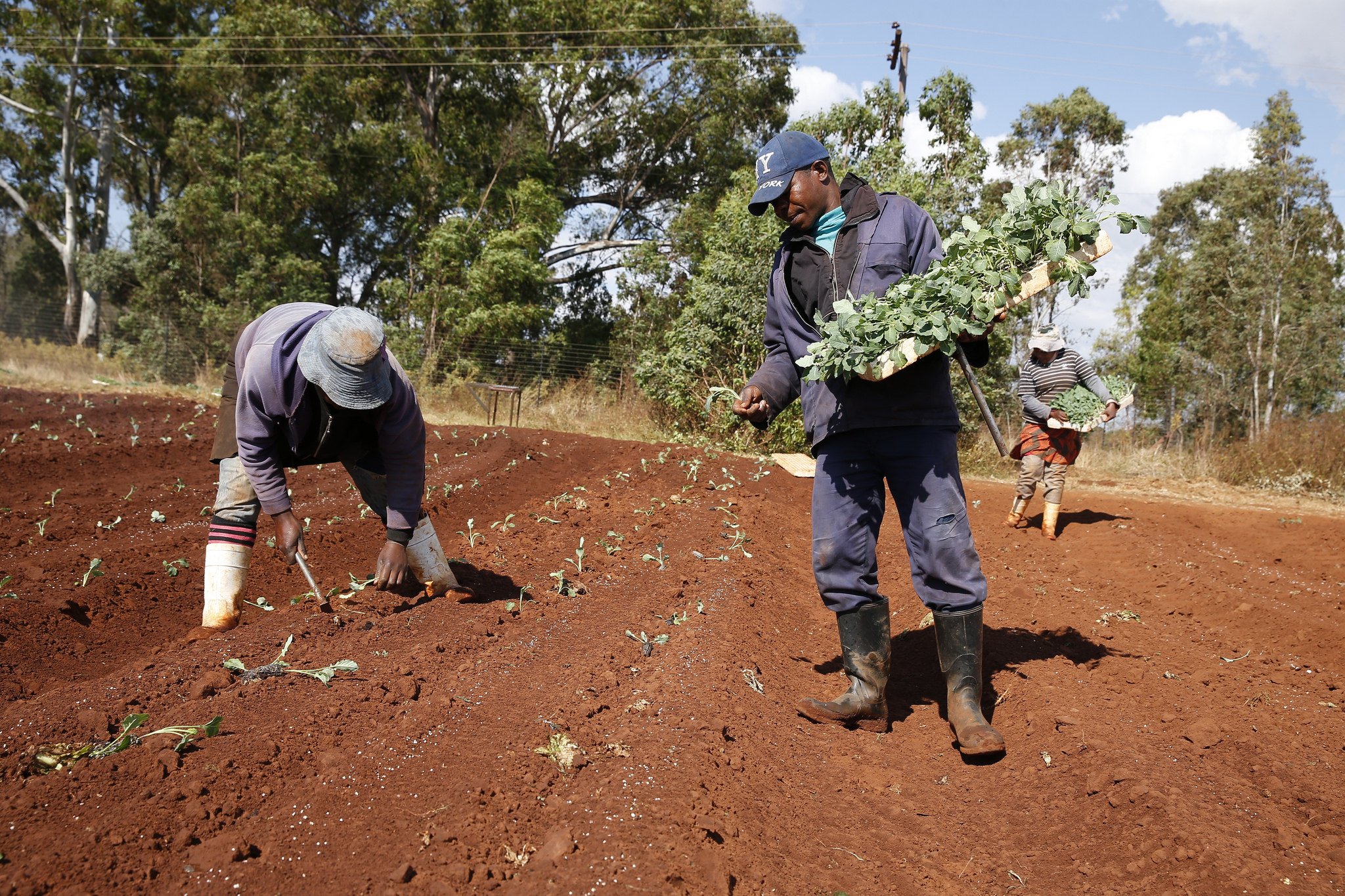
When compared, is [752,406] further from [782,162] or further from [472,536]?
[472,536]

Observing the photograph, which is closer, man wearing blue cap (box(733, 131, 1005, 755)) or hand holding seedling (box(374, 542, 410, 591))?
man wearing blue cap (box(733, 131, 1005, 755))

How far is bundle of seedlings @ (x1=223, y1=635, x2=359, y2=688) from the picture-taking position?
10.1 ft

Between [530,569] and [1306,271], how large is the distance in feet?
80.3

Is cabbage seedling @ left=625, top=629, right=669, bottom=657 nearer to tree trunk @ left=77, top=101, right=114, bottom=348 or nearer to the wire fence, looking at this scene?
the wire fence

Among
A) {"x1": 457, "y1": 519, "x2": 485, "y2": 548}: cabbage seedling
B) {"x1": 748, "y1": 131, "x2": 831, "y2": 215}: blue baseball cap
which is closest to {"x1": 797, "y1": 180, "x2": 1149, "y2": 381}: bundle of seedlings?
{"x1": 748, "y1": 131, "x2": 831, "y2": 215}: blue baseball cap

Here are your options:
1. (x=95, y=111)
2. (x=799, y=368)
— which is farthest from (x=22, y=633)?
(x=95, y=111)

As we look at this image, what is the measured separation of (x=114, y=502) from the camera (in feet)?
21.1

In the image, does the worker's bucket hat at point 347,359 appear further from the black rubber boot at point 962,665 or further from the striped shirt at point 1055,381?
the striped shirt at point 1055,381

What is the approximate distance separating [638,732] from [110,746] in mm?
1649

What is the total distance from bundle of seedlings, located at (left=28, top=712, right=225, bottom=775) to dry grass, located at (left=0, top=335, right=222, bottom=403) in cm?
1216

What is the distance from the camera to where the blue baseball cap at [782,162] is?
3.06 meters

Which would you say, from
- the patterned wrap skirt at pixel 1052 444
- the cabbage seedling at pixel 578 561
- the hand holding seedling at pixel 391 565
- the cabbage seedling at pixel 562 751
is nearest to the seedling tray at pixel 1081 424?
the patterned wrap skirt at pixel 1052 444

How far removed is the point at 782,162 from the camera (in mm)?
3074

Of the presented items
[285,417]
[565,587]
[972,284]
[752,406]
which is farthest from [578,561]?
[972,284]
